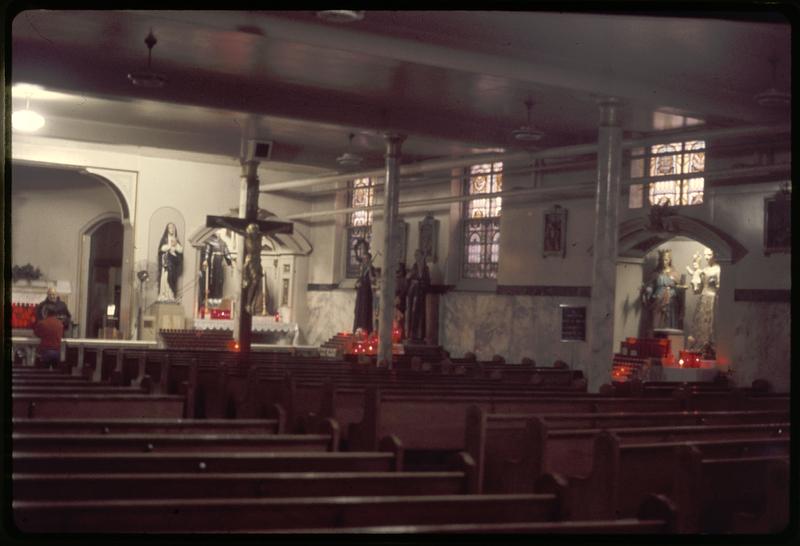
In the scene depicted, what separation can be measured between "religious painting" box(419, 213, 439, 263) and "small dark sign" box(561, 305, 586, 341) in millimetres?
4581

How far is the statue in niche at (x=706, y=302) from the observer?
1905 cm

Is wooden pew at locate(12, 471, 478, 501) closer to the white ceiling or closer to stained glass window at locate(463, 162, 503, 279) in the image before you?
the white ceiling

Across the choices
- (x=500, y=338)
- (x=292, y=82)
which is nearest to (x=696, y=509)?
(x=292, y=82)

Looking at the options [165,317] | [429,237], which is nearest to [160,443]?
[429,237]

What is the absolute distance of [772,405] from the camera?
36.6ft

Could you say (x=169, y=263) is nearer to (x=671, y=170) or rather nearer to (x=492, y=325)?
(x=492, y=325)

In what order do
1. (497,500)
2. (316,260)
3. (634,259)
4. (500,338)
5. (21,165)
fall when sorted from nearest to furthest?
(497,500)
(634,259)
(500,338)
(21,165)
(316,260)

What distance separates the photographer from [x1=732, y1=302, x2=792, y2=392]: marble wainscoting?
15188 mm

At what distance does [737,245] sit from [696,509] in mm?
10821

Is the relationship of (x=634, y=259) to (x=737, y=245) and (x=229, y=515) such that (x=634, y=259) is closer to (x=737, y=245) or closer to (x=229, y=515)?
(x=737, y=245)

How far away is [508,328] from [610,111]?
25.7 feet

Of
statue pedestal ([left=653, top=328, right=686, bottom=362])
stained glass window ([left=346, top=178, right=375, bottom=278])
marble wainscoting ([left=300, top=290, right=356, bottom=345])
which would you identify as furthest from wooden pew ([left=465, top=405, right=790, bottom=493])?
stained glass window ([left=346, top=178, right=375, bottom=278])

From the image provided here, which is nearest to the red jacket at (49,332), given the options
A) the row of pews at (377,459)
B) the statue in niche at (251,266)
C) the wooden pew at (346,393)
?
the row of pews at (377,459)

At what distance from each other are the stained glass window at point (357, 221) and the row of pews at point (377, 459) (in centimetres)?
1408
